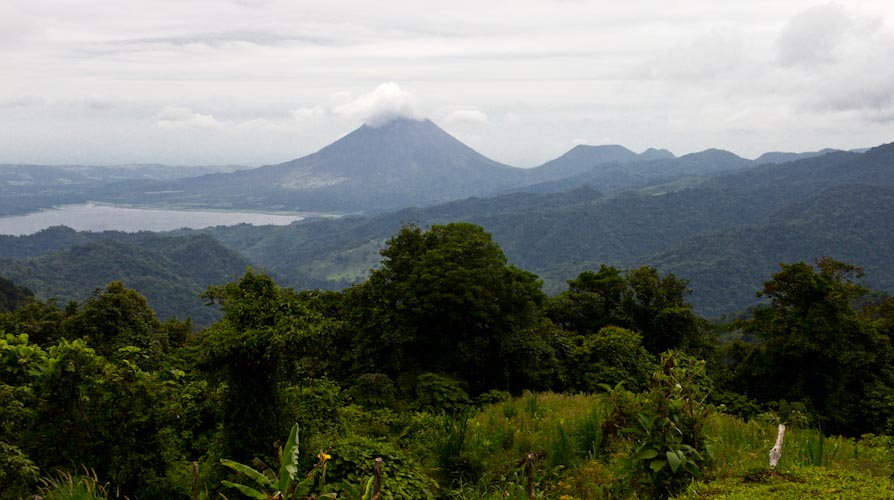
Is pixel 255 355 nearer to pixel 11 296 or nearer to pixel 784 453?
pixel 784 453

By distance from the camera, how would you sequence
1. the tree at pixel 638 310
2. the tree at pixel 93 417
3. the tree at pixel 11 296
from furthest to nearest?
the tree at pixel 11 296 → the tree at pixel 638 310 → the tree at pixel 93 417

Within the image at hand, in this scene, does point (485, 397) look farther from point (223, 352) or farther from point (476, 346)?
point (223, 352)

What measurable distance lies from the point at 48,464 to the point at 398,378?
8795mm

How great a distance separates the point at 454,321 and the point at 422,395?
373cm

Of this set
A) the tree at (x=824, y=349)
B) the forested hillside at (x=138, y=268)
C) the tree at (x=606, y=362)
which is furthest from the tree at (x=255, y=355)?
the forested hillside at (x=138, y=268)

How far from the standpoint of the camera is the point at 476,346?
14.6m

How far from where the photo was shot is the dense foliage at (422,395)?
4195 mm

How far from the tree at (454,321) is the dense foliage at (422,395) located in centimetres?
6

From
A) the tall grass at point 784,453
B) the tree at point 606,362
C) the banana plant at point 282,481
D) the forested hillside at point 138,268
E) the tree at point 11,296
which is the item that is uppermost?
the banana plant at point 282,481

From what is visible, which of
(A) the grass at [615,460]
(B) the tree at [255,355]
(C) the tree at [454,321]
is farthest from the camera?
(C) the tree at [454,321]

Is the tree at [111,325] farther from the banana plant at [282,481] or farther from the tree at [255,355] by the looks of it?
the banana plant at [282,481]

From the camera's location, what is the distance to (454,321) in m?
15.2

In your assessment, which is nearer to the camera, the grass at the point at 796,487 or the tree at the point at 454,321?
the grass at the point at 796,487

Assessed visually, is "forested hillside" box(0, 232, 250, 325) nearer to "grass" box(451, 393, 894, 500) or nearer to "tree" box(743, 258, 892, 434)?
"tree" box(743, 258, 892, 434)
